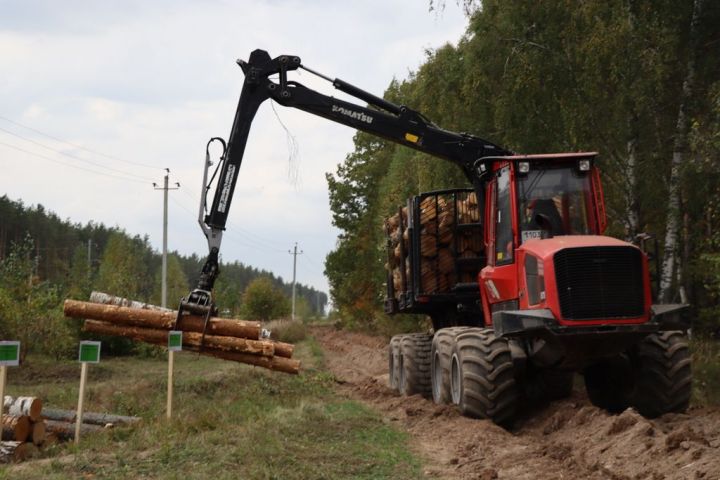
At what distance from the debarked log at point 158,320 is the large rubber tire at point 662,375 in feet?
17.8

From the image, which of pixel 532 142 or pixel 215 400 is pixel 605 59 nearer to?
pixel 532 142

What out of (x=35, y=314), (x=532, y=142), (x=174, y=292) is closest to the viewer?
(x=532, y=142)

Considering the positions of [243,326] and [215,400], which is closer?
[243,326]

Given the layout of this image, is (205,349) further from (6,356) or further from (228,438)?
(6,356)

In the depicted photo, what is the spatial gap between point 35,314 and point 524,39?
1431 centimetres

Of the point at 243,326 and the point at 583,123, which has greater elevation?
the point at 583,123

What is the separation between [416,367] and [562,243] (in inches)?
224

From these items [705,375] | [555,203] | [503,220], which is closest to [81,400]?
[503,220]

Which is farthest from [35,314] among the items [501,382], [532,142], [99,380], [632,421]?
[632,421]

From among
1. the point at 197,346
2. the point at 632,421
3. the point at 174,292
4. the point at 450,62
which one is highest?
the point at 450,62

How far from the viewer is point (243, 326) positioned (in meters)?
12.4

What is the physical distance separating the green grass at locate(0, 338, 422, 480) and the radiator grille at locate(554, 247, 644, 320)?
8.57ft

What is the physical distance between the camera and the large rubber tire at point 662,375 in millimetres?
10711

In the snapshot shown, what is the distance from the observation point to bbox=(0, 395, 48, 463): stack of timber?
9.89 meters
